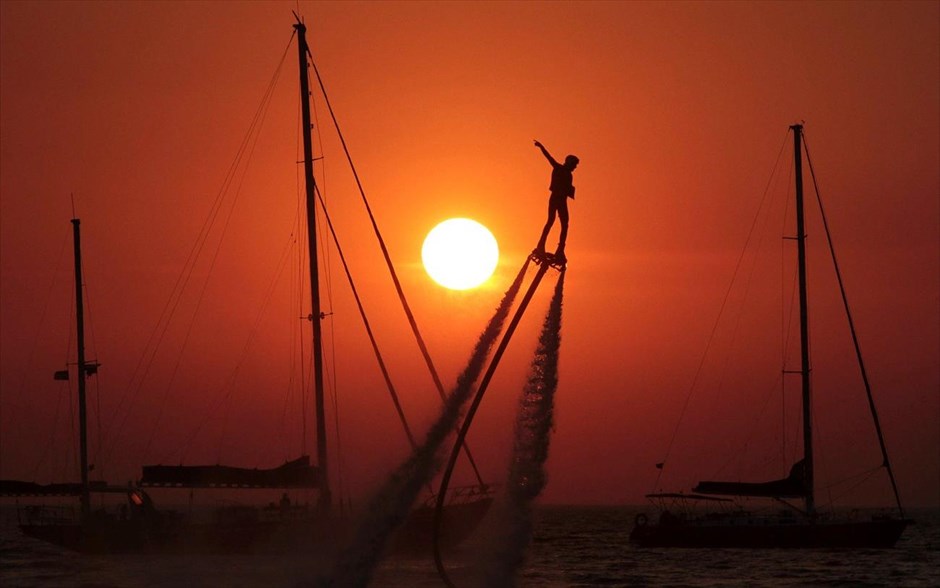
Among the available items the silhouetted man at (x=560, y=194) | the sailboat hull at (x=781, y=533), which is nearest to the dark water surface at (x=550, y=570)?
the sailboat hull at (x=781, y=533)

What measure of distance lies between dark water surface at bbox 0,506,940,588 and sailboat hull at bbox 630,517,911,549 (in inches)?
38.2

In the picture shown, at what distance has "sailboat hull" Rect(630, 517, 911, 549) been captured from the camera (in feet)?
281

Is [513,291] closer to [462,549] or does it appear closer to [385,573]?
[385,573]

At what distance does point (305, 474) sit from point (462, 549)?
14067mm

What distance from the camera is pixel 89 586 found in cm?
6475

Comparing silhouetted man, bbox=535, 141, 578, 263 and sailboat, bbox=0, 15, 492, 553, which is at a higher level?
silhouetted man, bbox=535, 141, 578, 263

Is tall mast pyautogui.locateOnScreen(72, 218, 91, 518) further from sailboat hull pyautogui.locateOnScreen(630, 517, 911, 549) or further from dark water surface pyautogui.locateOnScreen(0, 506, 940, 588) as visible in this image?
sailboat hull pyautogui.locateOnScreen(630, 517, 911, 549)

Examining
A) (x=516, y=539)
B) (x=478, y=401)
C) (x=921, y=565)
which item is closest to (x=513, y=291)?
(x=478, y=401)

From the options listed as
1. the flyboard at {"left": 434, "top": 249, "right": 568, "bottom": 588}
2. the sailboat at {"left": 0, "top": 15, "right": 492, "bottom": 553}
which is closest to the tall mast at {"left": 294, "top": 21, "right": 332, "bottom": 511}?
the sailboat at {"left": 0, "top": 15, "right": 492, "bottom": 553}

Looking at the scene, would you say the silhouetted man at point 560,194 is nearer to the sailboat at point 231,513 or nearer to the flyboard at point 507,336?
the flyboard at point 507,336

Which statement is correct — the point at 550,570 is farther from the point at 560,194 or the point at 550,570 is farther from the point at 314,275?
the point at 560,194

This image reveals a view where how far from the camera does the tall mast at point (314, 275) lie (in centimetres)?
6431

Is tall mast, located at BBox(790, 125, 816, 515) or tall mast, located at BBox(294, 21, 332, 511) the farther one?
tall mast, located at BBox(790, 125, 816, 515)

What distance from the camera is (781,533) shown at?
8694 centimetres
